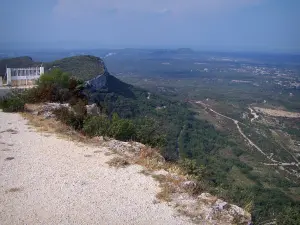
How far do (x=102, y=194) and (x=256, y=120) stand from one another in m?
67.7

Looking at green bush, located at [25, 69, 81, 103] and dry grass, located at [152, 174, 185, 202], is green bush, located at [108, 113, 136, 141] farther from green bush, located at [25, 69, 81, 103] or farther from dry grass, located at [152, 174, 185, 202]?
green bush, located at [25, 69, 81, 103]

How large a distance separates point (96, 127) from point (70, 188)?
455cm

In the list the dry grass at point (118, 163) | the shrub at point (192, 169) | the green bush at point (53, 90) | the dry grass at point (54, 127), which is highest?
the green bush at point (53, 90)

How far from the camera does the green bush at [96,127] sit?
1157cm

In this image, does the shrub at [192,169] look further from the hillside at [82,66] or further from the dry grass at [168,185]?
the hillside at [82,66]

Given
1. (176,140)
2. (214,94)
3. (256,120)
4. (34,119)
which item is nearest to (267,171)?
(176,140)

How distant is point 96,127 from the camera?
38.7ft

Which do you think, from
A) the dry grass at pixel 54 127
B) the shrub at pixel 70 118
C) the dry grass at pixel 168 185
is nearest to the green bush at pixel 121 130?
the dry grass at pixel 54 127

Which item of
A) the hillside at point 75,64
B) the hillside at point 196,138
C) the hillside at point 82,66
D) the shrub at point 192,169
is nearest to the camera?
the shrub at point 192,169

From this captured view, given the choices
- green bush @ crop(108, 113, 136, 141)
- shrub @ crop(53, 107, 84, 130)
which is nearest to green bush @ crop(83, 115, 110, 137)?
green bush @ crop(108, 113, 136, 141)

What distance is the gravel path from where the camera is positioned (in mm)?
6336

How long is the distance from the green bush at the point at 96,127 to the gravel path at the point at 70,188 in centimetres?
138

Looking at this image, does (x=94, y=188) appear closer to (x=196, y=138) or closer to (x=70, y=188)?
(x=70, y=188)

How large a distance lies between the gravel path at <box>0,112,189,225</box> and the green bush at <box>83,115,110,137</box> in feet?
4.53
